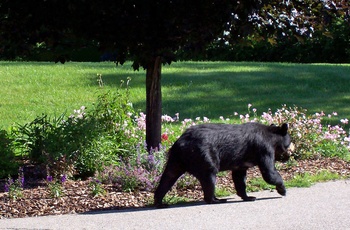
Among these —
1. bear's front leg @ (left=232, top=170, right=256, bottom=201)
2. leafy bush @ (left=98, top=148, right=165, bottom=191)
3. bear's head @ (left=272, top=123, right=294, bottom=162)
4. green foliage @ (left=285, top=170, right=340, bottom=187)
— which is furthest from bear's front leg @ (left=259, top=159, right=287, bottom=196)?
leafy bush @ (left=98, top=148, right=165, bottom=191)

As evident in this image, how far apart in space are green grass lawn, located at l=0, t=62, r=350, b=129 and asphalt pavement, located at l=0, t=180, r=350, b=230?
702 cm

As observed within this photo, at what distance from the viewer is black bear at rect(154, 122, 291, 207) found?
22.7 feet

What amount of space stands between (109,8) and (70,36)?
636 mm

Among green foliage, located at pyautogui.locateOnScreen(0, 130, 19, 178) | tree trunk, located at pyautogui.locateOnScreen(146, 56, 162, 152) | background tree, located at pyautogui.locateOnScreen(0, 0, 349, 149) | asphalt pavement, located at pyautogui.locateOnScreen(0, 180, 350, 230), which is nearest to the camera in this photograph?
asphalt pavement, located at pyautogui.locateOnScreen(0, 180, 350, 230)

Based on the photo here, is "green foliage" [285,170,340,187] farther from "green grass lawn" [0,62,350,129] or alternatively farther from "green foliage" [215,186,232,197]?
"green grass lawn" [0,62,350,129]

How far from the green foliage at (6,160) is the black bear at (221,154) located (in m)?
2.23

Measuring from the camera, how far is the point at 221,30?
823 centimetres

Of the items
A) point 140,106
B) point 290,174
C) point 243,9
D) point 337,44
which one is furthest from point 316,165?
point 337,44

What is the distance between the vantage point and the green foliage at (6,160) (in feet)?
27.4

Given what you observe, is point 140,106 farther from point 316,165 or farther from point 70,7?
point 70,7

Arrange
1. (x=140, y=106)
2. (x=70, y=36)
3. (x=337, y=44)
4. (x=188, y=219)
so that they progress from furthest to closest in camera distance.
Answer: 1. (x=337, y=44)
2. (x=140, y=106)
3. (x=70, y=36)
4. (x=188, y=219)

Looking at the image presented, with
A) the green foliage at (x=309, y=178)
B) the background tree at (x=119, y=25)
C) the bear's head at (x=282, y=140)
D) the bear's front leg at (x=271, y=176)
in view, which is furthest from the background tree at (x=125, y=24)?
the green foliage at (x=309, y=178)

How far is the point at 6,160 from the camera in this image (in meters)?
8.44

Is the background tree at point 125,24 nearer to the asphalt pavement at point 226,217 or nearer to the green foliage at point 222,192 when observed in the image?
the green foliage at point 222,192
